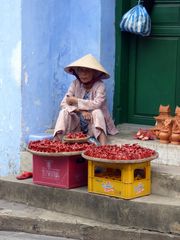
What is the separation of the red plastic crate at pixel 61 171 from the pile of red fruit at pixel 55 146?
0.24 ft

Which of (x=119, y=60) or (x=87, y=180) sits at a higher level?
(x=119, y=60)

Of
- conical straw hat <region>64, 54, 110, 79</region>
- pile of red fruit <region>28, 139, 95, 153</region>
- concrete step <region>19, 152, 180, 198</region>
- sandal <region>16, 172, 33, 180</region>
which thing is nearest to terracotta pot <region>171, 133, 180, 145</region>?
concrete step <region>19, 152, 180, 198</region>

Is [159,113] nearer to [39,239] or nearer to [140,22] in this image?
[140,22]

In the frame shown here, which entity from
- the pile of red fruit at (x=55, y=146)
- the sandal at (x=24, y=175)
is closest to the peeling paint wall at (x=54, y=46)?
the sandal at (x=24, y=175)

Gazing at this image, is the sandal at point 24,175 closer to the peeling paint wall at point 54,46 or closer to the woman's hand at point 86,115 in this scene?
the peeling paint wall at point 54,46

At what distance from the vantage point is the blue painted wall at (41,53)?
22.1ft

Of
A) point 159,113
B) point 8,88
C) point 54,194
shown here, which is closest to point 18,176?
point 54,194

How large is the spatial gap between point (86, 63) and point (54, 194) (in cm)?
141

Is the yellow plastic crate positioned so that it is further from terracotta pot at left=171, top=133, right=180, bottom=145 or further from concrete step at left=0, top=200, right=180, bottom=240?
terracotta pot at left=171, top=133, right=180, bottom=145

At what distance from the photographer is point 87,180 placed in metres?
5.92

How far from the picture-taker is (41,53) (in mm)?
6891

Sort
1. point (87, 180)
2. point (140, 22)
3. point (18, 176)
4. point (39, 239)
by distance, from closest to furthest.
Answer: point (39, 239) < point (87, 180) < point (18, 176) < point (140, 22)

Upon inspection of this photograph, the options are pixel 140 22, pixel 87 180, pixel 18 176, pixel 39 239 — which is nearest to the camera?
pixel 39 239

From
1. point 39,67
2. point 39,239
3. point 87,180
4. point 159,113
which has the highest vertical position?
point 39,67
